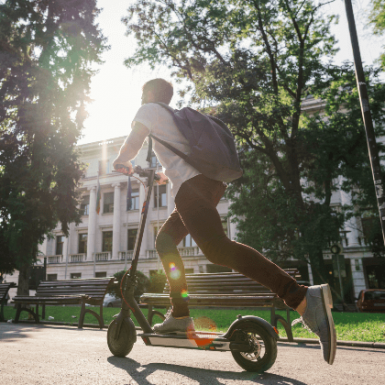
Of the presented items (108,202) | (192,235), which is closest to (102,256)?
(108,202)

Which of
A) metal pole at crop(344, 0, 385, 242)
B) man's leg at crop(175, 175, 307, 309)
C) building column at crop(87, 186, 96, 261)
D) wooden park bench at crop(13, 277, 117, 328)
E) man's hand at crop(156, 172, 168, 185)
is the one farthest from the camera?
building column at crop(87, 186, 96, 261)

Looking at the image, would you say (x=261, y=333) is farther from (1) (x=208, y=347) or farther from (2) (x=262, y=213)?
(2) (x=262, y=213)

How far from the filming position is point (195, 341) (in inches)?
94.6

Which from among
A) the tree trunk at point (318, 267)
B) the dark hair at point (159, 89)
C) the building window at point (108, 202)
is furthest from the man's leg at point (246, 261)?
the building window at point (108, 202)

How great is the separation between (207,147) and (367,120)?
237 inches

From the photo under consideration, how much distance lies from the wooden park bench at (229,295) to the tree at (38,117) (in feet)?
39.8

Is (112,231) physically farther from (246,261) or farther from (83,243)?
(246,261)

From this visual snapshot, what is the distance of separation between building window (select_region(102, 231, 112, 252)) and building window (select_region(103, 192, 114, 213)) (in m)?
2.32

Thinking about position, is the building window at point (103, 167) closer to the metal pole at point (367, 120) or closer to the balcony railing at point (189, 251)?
the balcony railing at point (189, 251)

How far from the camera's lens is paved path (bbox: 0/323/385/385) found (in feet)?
7.02

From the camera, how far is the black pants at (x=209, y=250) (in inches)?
77.9

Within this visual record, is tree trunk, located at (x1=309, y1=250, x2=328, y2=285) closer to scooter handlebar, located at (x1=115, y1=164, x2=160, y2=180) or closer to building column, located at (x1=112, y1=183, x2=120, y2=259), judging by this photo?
scooter handlebar, located at (x1=115, y1=164, x2=160, y2=180)

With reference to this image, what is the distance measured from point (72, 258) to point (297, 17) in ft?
103

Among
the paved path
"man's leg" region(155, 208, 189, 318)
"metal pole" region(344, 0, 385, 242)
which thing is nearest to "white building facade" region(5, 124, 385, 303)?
"metal pole" region(344, 0, 385, 242)
